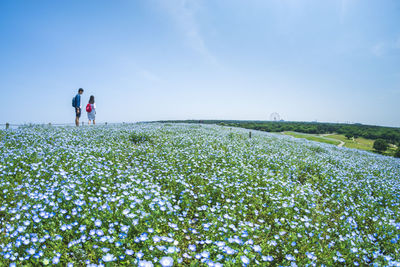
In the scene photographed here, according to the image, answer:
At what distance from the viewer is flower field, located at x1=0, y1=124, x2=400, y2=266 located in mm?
2750

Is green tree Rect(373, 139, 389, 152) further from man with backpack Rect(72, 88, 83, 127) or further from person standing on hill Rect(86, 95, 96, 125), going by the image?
man with backpack Rect(72, 88, 83, 127)

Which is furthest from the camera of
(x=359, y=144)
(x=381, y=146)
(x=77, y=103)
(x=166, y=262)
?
(x=359, y=144)

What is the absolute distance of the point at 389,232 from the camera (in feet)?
12.5

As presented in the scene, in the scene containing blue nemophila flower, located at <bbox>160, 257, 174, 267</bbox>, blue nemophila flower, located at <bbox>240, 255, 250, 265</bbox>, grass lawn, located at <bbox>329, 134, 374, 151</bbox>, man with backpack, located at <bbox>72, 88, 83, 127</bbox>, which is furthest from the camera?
grass lawn, located at <bbox>329, 134, 374, 151</bbox>

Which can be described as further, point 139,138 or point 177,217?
point 139,138

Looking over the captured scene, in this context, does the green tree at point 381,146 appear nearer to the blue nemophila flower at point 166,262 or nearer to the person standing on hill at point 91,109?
the person standing on hill at point 91,109

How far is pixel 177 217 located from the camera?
3650 mm

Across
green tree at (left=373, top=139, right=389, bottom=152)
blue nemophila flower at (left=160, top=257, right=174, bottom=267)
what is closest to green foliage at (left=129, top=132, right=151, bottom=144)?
blue nemophila flower at (left=160, top=257, right=174, bottom=267)

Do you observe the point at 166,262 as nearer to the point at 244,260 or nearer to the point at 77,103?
the point at 244,260

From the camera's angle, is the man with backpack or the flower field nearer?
the flower field

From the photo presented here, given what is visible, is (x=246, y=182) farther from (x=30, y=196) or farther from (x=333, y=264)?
(x=30, y=196)

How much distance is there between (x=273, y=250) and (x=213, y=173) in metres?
2.71

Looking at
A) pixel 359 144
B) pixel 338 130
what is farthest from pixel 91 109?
pixel 338 130

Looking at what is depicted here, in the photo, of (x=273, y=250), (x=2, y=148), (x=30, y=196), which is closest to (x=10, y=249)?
(x=30, y=196)
